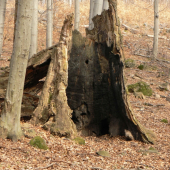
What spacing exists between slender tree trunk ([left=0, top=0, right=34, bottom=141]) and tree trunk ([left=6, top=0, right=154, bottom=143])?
46.7 inches

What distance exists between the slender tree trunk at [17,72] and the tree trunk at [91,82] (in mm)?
1187

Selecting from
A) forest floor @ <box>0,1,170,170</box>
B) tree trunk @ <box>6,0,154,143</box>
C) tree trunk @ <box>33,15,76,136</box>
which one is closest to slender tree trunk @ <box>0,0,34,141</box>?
forest floor @ <box>0,1,170,170</box>

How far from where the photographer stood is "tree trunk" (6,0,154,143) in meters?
5.97

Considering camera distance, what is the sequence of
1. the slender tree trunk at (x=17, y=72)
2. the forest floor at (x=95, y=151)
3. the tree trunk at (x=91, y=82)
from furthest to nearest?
the tree trunk at (x=91, y=82)
the slender tree trunk at (x=17, y=72)
the forest floor at (x=95, y=151)

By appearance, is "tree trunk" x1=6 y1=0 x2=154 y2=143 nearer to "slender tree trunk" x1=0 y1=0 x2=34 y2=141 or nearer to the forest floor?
the forest floor

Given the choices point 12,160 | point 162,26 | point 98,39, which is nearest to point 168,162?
point 12,160

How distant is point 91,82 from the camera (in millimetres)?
6676


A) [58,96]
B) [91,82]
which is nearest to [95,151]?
[58,96]

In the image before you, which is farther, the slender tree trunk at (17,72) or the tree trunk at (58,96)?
the tree trunk at (58,96)

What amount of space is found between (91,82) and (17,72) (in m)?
2.62

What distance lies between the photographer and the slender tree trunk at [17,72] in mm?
4355

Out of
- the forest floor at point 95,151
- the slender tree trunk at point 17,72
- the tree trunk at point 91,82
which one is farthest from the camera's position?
the tree trunk at point 91,82

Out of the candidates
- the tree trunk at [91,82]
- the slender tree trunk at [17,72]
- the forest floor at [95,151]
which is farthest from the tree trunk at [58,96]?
the slender tree trunk at [17,72]

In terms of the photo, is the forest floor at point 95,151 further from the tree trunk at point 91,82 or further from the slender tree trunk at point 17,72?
the tree trunk at point 91,82
